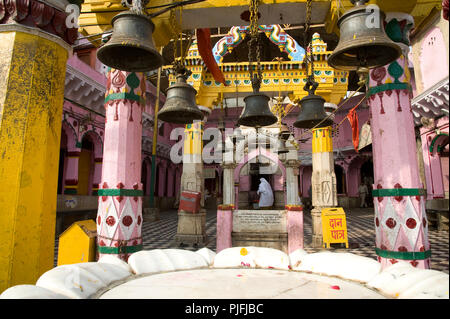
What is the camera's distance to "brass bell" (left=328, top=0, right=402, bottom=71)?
2.20m

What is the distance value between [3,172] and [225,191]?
4.93m

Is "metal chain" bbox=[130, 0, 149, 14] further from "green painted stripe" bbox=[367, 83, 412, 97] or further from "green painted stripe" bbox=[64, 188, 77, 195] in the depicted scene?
"green painted stripe" bbox=[64, 188, 77, 195]

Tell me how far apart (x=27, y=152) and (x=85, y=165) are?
10713 millimetres

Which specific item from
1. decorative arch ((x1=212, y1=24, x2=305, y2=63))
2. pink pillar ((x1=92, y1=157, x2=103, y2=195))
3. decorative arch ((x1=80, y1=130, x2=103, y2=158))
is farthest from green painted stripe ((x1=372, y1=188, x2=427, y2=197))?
pink pillar ((x1=92, y1=157, x2=103, y2=195))

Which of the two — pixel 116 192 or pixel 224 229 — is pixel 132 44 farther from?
pixel 224 229

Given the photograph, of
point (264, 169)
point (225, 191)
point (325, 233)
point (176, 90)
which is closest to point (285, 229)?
point (325, 233)

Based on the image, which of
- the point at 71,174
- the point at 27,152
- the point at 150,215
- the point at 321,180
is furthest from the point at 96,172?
the point at 27,152

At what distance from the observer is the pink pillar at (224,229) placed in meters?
5.87

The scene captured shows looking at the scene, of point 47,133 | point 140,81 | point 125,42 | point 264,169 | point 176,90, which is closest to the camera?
point 125,42

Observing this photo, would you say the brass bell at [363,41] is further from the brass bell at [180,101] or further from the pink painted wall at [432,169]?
the pink painted wall at [432,169]

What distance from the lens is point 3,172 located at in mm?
2535

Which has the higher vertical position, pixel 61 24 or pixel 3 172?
pixel 61 24

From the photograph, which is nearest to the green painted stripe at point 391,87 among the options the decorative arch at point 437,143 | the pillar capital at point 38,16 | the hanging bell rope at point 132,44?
the hanging bell rope at point 132,44
